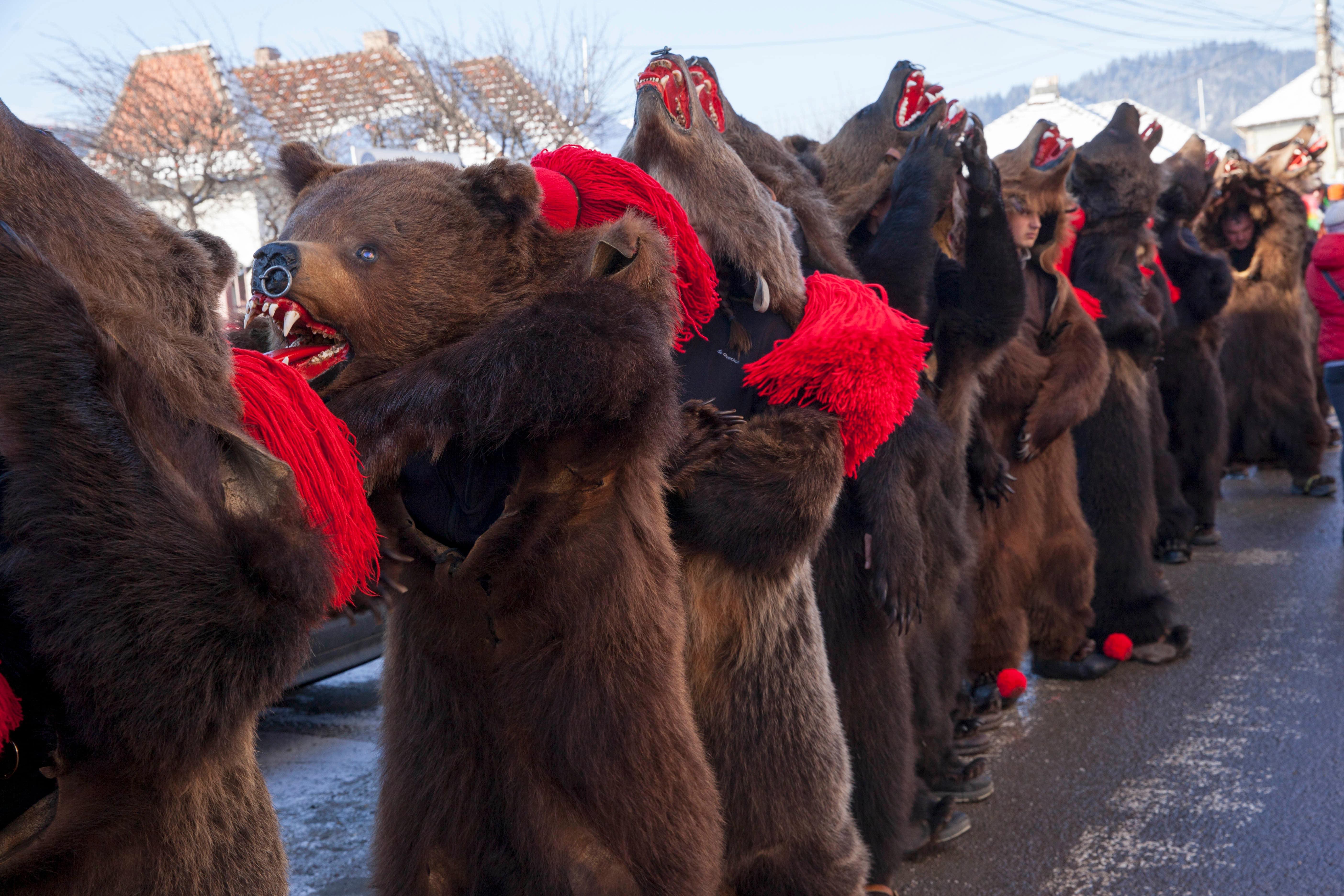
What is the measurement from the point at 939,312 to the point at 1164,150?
2304cm

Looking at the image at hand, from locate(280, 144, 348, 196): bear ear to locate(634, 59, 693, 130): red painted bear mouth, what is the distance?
2.13 feet

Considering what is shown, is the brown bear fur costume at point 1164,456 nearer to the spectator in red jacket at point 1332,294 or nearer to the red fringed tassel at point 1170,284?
the red fringed tassel at point 1170,284

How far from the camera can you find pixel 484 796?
168cm

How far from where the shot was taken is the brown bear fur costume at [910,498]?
2.83 meters

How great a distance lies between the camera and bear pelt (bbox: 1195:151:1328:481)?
7.88 m

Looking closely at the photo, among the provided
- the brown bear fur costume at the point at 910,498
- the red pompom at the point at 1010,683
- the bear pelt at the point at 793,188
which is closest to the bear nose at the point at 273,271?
the bear pelt at the point at 793,188

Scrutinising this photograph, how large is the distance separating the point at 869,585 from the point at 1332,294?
4.95 metres

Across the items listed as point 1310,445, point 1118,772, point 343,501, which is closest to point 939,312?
point 1118,772

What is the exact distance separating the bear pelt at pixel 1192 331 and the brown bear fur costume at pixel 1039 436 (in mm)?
2239

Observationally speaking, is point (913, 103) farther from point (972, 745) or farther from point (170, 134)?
point (170, 134)

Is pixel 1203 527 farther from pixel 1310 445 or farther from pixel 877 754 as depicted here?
pixel 877 754

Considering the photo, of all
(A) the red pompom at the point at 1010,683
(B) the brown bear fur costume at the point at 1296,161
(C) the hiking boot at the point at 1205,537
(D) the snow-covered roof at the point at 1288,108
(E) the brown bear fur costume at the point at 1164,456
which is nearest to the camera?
(A) the red pompom at the point at 1010,683

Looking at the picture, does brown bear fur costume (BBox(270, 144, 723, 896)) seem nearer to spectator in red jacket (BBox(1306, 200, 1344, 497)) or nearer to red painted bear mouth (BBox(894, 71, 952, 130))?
red painted bear mouth (BBox(894, 71, 952, 130))

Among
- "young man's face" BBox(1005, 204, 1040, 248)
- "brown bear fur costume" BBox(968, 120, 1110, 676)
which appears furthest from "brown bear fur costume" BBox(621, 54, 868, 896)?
"young man's face" BBox(1005, 204, 1040, 248)
